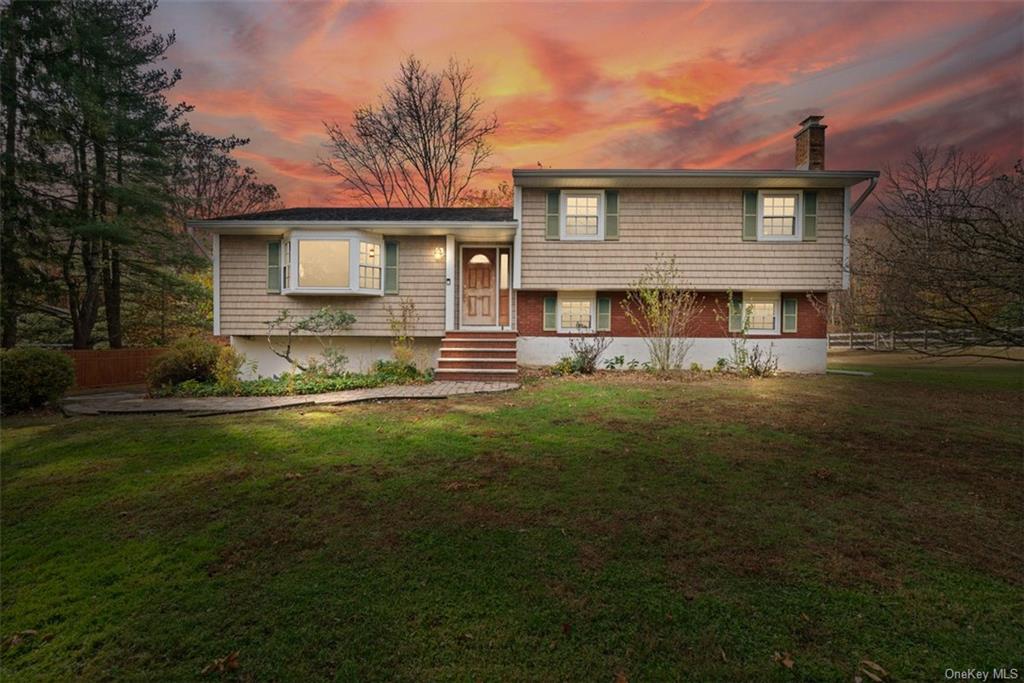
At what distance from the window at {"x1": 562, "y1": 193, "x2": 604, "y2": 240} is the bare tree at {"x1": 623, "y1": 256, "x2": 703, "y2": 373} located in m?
1.90

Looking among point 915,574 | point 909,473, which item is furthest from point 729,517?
point 909,473

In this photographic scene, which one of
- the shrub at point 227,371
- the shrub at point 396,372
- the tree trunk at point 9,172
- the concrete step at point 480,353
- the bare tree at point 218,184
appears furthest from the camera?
the bare tree at point 218,184

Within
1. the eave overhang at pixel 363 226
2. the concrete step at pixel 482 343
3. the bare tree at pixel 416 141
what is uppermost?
the bare tree at pixel 416 141

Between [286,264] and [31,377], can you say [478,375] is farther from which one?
[31,377]

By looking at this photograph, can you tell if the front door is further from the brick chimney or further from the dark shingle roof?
the brick chimney

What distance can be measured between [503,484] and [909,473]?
4.32m

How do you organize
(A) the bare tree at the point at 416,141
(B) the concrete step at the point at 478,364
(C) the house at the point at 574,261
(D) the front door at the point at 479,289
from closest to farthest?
(B) the concrete step at the point at 478,364 → (C) the house at the point at 574,261 → (D) the front door at the point at 479,289 → (A) the bare tree at the point at 416,141

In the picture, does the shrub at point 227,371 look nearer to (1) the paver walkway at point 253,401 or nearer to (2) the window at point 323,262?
(1) the paver walkway at point 253,401

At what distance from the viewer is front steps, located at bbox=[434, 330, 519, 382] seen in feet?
33.8

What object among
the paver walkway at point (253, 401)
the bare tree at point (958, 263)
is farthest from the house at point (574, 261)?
the bare tree at point (958, 263)

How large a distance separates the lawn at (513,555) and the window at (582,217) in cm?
762

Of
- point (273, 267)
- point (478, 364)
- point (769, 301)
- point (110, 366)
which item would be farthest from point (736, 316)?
point (110, 366)

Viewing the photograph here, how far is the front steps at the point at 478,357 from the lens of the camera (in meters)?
10.3

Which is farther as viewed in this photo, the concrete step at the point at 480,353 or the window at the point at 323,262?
the window at the point at 323,262
